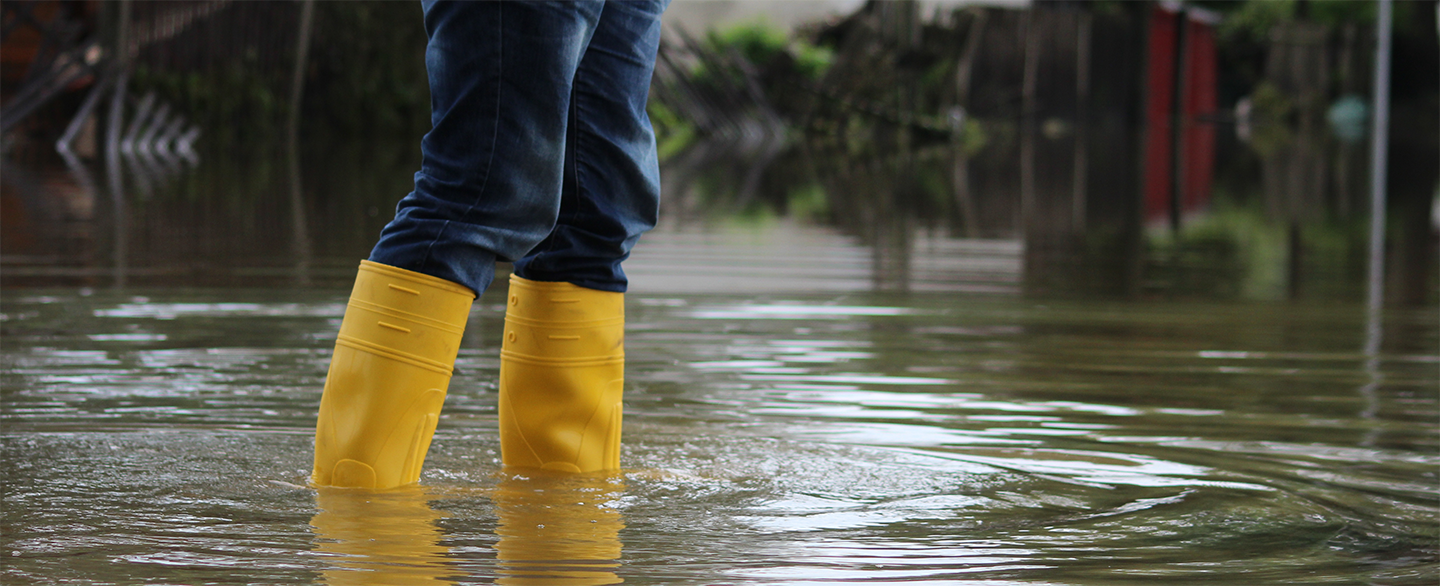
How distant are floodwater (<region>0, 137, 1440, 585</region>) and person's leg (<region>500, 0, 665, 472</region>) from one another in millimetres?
64

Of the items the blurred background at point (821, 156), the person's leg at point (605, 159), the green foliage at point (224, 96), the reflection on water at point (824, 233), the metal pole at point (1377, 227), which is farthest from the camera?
the green foliage at point (224, 96)

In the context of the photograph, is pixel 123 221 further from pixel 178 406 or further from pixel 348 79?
pixel 348 79

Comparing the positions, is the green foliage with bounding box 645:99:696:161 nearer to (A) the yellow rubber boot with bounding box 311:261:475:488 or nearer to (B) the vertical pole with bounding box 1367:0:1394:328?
(B) the vertical pole with bounding box 1367:0:1394:328

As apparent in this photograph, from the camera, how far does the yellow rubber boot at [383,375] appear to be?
167 centimetres

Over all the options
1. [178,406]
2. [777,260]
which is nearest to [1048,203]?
[777,260]

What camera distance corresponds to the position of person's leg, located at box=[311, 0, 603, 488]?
1.67 m

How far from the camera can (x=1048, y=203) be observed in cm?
780

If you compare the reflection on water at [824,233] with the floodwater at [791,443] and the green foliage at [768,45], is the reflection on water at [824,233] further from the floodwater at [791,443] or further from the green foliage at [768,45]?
the green foliage at [768,45]

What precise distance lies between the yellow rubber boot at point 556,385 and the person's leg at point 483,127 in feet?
0.66

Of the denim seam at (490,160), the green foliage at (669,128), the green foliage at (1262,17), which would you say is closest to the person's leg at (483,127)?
the denim seam at (490,160)

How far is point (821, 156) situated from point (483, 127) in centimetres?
1142

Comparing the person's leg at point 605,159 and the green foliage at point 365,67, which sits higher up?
the green foliage at point 365,67

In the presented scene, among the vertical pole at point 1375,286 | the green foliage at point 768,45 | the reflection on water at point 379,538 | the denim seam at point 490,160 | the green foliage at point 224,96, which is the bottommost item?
the reflection on water at point 379,538

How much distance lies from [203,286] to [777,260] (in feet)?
5.27
